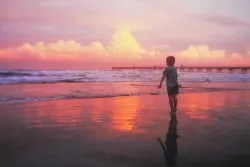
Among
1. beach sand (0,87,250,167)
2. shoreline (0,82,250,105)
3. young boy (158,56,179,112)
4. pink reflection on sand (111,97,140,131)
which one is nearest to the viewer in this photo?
beach sand (0,87,250,167)

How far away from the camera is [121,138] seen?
6.77 m

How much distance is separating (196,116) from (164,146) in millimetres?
4176

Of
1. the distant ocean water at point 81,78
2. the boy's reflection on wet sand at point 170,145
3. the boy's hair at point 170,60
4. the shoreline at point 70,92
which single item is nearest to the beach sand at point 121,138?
the boy's reflection on wet sand at point 170,145

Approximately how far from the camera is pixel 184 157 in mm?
5328

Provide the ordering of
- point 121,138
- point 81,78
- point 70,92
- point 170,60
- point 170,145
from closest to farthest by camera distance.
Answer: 1. point 170,145
2. point 121,138
3. point 170,60
4. point 70,92
5. point 81,78

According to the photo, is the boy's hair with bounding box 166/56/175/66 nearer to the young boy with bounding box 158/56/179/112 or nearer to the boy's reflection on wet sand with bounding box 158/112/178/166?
the young boy with bounding box 158/56/179/112

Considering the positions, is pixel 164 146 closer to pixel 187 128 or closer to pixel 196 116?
pixel 187 128

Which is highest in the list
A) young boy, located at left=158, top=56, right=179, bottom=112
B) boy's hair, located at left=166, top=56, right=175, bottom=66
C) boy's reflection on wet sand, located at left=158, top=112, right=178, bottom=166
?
boy's hair, located at left=166, top=56, right=175, bottom=66

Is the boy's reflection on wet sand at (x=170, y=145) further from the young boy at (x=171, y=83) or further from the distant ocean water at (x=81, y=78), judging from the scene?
the distant ocean water at (x=81, y=78)

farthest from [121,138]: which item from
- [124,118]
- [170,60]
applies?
[170,60]

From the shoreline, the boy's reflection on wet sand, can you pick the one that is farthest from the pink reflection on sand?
the shoreline

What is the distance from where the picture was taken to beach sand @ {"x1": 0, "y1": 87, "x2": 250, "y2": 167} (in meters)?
5.15

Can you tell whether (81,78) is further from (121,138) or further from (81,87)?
(121,138)

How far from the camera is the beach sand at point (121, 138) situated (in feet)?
16.9
